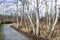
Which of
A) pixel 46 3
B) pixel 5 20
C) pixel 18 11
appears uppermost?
pixel 46 3

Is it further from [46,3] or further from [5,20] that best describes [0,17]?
[46,3]

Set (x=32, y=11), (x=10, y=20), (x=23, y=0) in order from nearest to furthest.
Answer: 1. (x=23, y=0)
2. (x=32, y=11)
3. (x=10, y=20)

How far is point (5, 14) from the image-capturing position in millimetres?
34594

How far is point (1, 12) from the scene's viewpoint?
33.9 m

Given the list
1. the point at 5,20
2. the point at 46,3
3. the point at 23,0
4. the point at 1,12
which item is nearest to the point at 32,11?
the point at 23,0

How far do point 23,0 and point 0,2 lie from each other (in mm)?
11307

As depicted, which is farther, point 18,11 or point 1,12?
point 1,12

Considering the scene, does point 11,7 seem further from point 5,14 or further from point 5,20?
point 5,20

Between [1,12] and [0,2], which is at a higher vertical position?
[0,2]

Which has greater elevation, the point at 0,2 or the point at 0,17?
the point at 0,2

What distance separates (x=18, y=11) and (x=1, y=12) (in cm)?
756

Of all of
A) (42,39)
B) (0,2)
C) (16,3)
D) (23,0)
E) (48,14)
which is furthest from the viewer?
(0,2)

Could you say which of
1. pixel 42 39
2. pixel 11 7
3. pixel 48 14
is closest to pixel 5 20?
pixel 11 7

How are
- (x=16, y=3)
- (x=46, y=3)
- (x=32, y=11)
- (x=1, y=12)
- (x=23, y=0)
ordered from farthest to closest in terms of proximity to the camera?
(x=1, y=12), (x=16, y=3), (x=32, y=11), (x=23, y=0), (x=46, y=3)
